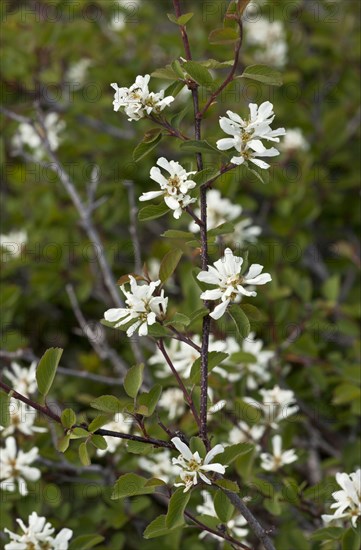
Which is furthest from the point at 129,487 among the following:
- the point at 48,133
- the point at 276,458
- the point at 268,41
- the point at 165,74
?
the point at 268,41

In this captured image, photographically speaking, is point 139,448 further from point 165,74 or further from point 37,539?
point 165,74

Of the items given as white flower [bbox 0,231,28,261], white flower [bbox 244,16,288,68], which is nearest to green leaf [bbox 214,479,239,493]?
white flower [bbox 0,231,28,261]

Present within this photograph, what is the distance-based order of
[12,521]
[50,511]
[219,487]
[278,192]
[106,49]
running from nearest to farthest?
[219,487], [12,521], [50,511], [278,192], [106,49]

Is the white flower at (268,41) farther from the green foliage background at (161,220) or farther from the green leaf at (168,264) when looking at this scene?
the green leaf at (168,264)

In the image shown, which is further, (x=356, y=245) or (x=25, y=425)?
(x=356, y=245)

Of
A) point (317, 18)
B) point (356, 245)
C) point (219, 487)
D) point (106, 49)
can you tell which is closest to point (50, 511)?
point (219, 487)

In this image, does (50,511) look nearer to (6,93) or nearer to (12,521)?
(12,521)
